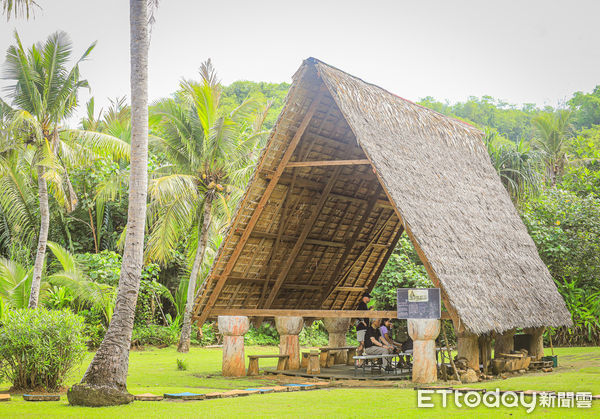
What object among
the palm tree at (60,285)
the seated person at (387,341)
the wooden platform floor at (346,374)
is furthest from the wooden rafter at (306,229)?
the palm tree at (60,285)

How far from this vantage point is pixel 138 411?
7.70 metres

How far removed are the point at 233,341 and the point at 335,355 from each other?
11.3ft

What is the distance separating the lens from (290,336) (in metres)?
13.1

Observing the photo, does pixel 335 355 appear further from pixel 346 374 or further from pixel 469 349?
pixel 469 349

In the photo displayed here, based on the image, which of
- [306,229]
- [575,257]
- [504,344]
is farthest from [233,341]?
[575,257]

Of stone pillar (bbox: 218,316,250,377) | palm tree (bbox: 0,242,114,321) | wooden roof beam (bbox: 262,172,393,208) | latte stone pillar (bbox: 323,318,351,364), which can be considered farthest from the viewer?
palm tree (bbox: 0,242,114,321)

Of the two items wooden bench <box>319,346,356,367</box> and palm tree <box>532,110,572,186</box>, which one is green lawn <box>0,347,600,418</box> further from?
palm tree <box>532,110,572,186</box>

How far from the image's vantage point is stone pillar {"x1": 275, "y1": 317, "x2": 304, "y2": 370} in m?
13.1

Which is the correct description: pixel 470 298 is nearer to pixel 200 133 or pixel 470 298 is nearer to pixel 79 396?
pixel 79 396

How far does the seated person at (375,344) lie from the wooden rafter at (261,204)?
2.94 metres

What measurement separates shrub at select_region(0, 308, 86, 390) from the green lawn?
0.51 m

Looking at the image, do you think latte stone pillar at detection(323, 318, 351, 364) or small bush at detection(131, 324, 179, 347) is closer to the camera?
latte stone pillar at detection(323, 318, 351, 364)

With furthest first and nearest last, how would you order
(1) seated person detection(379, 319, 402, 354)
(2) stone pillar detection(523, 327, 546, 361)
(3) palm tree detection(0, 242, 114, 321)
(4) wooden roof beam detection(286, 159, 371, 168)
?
1. (3) palm tree detection(0, 242, 114, 321)
2. (2) stone pillar detection(523, 327, 546, 361)
3. (1) seated person detection(379, 319, 402, 354)
4. (4) wooden roof beam detection(286, 159, 371, 168)

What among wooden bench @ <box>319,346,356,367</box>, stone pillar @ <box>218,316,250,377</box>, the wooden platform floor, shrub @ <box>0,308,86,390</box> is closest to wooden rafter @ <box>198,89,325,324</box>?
stone pillar @ <box>218,316,250,377</box>
